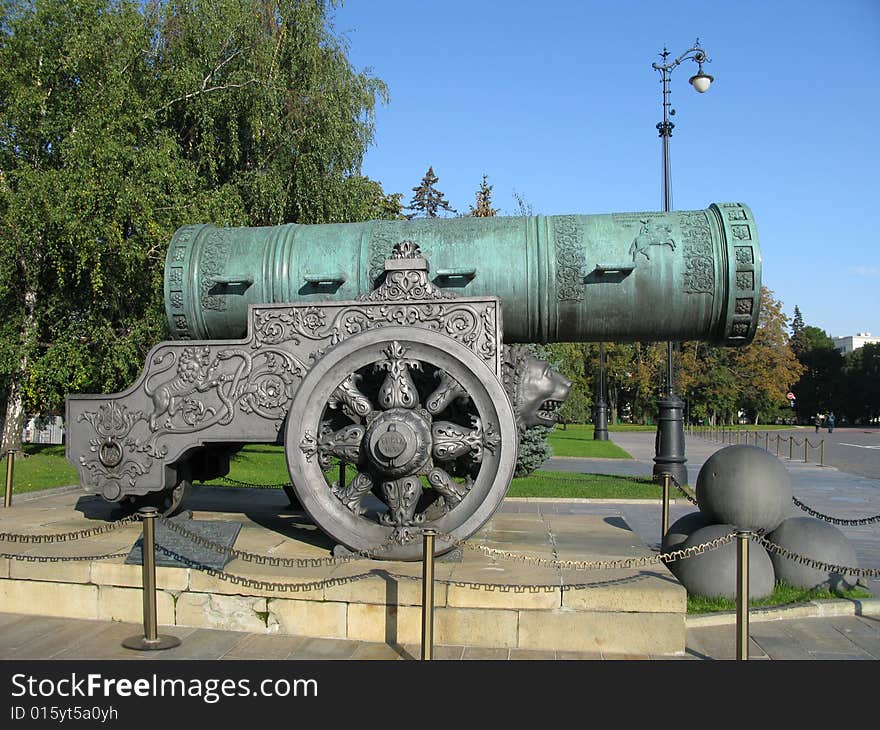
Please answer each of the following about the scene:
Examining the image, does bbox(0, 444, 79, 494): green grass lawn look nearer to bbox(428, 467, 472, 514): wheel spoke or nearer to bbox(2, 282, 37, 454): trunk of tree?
bbox(2, 282, 37, 454): trunk of tree

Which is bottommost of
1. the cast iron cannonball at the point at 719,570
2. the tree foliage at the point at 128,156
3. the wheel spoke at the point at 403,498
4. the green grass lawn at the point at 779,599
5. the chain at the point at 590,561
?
the green grass lawn at the point at 779,599

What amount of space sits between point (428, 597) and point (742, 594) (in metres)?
1.65

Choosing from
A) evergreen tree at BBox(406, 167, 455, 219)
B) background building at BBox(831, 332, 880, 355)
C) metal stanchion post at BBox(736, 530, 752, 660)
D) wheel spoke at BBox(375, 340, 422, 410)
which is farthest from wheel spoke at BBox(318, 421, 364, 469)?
background building at BBox(831, 332, 880, 355)

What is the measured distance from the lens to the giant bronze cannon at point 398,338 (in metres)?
5.00

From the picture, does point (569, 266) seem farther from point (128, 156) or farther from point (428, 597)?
point (128, 156)

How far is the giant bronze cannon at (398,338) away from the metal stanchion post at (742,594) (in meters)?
1.41

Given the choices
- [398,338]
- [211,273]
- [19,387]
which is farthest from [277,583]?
[19,387]

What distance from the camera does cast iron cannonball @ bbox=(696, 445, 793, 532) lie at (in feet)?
20.6

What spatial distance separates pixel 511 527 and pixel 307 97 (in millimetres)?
14347

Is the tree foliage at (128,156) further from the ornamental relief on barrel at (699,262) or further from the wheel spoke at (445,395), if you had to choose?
the ornamental relief on barrel at (699,262)

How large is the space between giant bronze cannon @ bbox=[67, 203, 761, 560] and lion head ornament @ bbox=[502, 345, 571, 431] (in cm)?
1

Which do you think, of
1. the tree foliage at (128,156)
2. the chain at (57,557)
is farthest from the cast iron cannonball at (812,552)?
the tree foliage at (128,156)

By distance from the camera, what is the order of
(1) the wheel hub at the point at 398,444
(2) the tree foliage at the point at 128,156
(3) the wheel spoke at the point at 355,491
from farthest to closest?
(2) the tree foliage at the point at 128,156, (3) the wheel spoke at the point at 355,491, (1) the wheel hub at the point at 398,444
